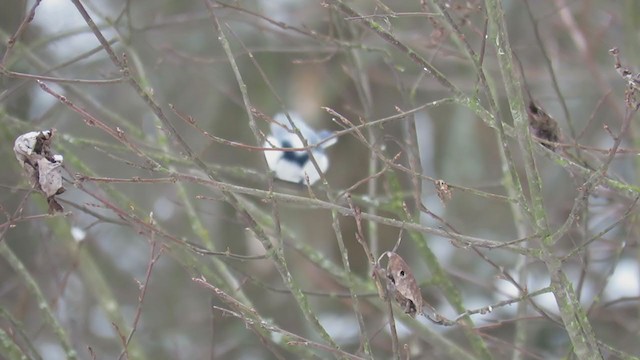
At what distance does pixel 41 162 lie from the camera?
2186 mm

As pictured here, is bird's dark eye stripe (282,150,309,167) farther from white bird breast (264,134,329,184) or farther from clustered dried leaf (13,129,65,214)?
clustered dried leaf (13,129,65,214)

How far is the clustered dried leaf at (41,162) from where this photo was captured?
218 cm

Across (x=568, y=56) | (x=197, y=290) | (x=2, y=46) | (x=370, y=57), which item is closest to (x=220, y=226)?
(x=197, y=290)

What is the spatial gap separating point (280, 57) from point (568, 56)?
8.35ft

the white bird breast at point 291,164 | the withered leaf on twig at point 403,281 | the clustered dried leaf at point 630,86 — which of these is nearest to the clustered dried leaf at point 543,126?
the clustered dried leaf at point 630,86

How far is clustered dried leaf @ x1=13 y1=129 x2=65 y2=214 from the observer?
2.18 meters

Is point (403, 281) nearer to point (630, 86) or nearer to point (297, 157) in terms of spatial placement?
point (630, 86)

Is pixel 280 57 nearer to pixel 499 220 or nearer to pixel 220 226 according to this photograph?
pixel 220 226

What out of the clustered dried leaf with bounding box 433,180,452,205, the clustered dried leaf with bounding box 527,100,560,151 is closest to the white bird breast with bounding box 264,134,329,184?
the clustered dried leaf with bounding box 527,100,560,151

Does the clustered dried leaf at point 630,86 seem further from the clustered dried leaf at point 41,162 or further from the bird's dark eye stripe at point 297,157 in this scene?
the bird's dark eye stripe at point 297,157

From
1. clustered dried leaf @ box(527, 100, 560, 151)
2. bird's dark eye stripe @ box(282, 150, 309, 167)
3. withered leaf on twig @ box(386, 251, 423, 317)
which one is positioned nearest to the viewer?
withered leaf on twig @ box(386, 251, 423, 317)

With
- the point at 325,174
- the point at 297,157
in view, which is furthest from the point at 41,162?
the point at 325,174

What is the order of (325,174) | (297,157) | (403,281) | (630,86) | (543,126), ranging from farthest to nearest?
(325,174) < (297,157) < (543,126) < (403,281) < (630,86)

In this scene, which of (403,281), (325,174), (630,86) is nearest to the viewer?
(630,86)
